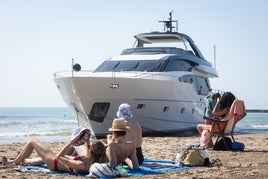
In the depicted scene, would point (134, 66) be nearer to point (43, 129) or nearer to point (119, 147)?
point (119, 147)

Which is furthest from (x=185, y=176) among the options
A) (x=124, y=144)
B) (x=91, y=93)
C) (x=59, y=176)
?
(x=91, y=93)

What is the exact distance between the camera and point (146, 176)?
660cm

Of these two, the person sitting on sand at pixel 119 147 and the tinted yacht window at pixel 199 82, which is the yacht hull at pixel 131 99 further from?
the person sitting on sand at pixel 119 147

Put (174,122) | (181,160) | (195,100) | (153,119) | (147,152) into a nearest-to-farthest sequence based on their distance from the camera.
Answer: (181,160) < (147,152) < (153,119) < (174,122) < (195,100)

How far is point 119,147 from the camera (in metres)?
6.77

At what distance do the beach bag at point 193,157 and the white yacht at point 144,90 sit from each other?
355 inches

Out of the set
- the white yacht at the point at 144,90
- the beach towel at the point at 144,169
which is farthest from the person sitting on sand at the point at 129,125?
the white yacht at the point at 144,90

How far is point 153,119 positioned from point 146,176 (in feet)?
38.4

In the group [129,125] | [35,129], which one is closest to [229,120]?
[129,125]

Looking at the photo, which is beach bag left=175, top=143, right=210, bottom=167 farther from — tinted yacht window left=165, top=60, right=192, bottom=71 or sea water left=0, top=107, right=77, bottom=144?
sea water left=0, top=107, right=77, bottom=144

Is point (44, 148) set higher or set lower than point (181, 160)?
higher

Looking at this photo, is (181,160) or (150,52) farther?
(150,52)

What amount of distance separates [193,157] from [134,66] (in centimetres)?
1145

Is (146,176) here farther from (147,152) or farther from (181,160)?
(147,152)
